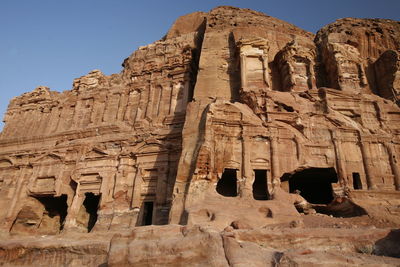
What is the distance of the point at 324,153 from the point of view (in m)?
17.3

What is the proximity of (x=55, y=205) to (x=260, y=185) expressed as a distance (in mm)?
16301

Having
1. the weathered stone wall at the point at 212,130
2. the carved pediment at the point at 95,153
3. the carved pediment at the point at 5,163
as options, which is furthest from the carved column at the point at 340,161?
the carved pediment at the point at 5,163

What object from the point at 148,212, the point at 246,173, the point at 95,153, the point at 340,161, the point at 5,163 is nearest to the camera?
the point at 246,173

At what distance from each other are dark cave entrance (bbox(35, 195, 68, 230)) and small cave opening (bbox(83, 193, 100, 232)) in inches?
81.5

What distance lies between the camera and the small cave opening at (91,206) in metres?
22.6

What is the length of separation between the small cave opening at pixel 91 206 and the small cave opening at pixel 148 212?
175 inches

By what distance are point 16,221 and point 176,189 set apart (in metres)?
14.4

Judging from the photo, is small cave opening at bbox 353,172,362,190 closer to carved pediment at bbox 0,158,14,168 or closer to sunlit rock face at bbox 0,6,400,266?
sunlit rock face at bbox 0,6,400,266

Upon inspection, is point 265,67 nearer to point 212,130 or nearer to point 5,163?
A: point 212,130

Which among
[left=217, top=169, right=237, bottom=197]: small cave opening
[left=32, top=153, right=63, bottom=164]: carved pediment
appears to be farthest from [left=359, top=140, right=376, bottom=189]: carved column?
[left=32, top=153, right=63, bottom=164]: carved pediment

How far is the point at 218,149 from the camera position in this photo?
1681 centimetres

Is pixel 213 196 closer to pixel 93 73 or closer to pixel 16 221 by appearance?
pixel 16 221

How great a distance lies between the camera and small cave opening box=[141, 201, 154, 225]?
1993cm

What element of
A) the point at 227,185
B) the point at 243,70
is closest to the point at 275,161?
the point at 227,185
